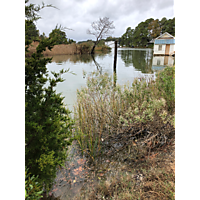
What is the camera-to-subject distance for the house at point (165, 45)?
83.9ft

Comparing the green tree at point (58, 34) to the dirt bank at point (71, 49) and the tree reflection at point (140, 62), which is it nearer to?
the tree reflection at point (140, 62)

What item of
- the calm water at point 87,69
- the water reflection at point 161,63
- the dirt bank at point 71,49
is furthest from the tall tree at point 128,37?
the calm water at point 87,69

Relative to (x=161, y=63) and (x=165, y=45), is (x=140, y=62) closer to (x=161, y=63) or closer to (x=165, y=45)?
(x=161, y=63)

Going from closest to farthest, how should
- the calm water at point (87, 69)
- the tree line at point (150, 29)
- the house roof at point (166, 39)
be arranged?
the calm water at point (87, 69) < the house roof at point (166, 39) < the tree line at point (150, 29)

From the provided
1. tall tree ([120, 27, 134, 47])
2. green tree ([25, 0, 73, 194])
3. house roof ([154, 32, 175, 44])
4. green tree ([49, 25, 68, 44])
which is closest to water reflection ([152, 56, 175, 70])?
house roof ([154, 32, 175, 44])

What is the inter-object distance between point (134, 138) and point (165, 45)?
26.7 meters

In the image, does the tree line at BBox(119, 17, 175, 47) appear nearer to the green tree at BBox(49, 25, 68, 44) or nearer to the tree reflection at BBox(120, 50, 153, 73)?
the tree reflection at BBox(120, 50, 153, 73)

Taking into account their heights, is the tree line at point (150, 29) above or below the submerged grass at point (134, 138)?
above

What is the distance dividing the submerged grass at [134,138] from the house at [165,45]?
2432 cm

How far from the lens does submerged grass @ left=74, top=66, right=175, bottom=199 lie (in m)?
2.28

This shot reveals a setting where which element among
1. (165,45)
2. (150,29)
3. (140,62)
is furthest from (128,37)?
(140,62)
